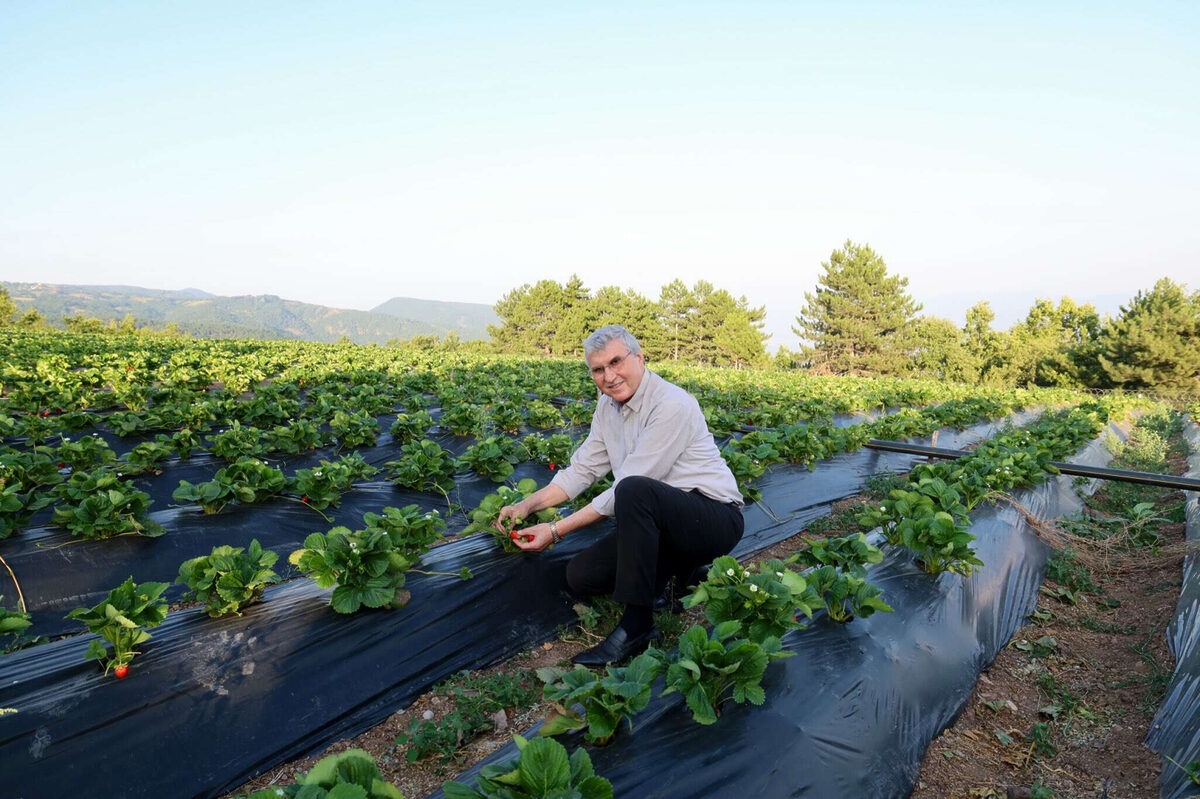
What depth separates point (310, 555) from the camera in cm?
281

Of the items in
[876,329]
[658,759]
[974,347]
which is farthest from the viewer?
[974,347]

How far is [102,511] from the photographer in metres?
3.66

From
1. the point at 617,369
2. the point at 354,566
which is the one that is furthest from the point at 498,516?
the point at 617,369

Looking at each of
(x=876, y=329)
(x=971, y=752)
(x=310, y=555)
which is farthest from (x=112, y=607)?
(x=876, y=329)

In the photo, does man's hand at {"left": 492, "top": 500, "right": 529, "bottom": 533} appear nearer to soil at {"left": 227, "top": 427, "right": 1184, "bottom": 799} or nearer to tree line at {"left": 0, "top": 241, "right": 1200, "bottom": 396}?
soil at {"left": 227, "top": 427, "right": 1184, "bottom": 799}

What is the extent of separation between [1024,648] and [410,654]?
11.4 feet

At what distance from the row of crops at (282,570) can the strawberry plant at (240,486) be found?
20 mm

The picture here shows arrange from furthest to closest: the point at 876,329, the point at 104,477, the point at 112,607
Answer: the point at 876,329, the point at 104,477, the point at 112,607

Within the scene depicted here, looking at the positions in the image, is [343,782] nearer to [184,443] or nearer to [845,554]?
[845,554]

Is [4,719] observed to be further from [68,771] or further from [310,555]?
[310,555]

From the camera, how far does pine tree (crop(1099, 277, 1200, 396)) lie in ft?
103

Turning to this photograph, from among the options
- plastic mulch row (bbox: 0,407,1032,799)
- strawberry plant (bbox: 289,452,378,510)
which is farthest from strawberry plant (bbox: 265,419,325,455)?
plastic mulch row (bbox: 0,407,1032,799)

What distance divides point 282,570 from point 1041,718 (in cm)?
450

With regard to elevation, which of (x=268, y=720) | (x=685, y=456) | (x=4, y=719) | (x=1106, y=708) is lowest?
(x=1106, y=708)
